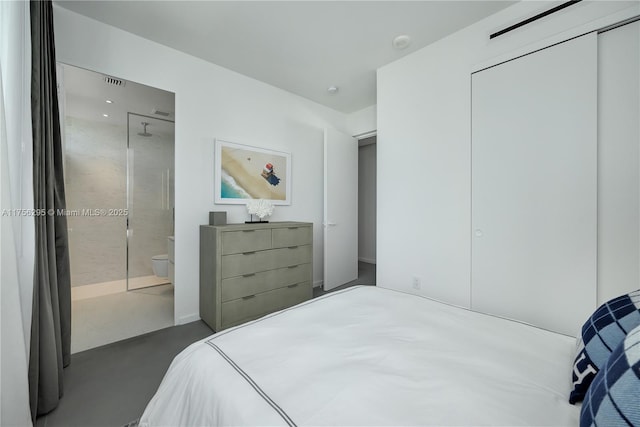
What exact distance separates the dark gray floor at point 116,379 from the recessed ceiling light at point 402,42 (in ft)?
10.9

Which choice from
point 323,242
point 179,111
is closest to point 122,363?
point 179,111

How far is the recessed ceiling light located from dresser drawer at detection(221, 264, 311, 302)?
99.4 inches

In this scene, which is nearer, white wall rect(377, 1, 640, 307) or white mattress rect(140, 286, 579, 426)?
white mattress rect(140, 286, 579, 426)

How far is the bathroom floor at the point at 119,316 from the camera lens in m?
2.17

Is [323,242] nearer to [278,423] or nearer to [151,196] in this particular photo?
[151,196]

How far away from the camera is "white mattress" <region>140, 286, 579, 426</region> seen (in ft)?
2.09

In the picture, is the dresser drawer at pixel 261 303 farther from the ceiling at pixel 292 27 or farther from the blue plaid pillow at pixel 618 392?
the ceiling at pixel 292 27

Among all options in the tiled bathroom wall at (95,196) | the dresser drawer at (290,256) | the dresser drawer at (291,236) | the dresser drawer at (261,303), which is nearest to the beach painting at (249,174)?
the dresser drawer at (291,236)

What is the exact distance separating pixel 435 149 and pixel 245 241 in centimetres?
208

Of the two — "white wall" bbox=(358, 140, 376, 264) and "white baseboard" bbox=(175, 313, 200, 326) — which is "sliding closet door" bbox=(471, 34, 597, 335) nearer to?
"white baseboard" bbox=(175, 313, 200, 326)

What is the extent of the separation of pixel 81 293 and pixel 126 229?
826 mm

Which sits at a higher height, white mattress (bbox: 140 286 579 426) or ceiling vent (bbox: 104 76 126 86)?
ceiling vent (bbox: 104 76 126 86)

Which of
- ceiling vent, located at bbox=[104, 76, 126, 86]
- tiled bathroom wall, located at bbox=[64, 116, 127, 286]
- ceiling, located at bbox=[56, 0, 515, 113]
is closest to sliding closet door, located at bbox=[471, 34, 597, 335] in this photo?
ceiling, located at bbox=[56, 0, 515, 113]

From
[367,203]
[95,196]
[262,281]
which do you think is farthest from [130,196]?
[367,203]
